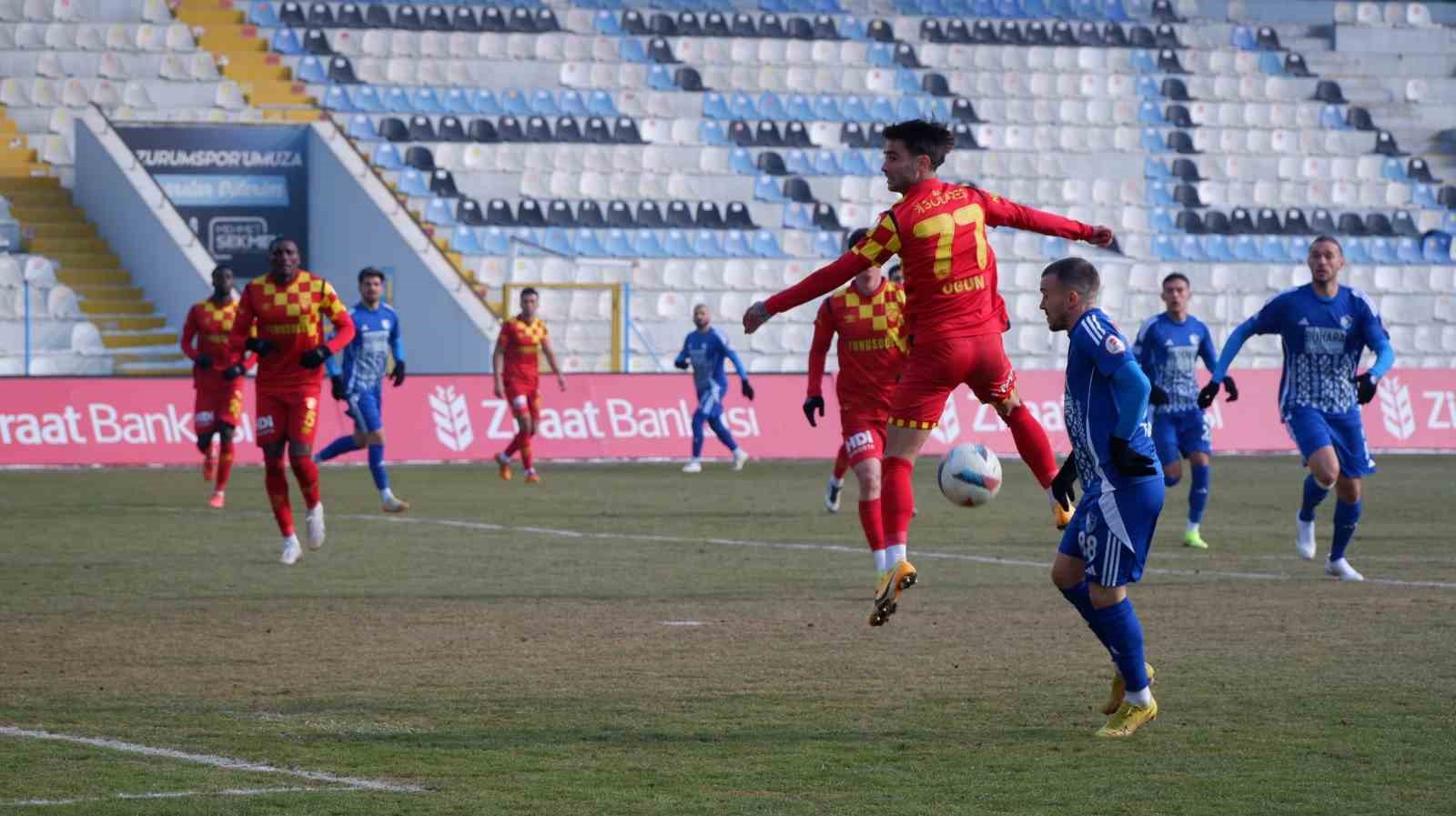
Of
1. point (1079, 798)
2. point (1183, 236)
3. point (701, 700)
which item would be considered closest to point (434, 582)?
point (701, 700)

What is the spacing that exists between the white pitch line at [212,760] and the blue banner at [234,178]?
27.8 meters

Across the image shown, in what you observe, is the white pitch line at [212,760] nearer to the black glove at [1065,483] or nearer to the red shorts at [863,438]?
the black glove at [1065,483]

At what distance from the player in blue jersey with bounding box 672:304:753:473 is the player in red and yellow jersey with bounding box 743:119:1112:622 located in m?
17.2

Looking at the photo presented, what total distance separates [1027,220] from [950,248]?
40 cm

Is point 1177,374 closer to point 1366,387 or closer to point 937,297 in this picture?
point 1366,387

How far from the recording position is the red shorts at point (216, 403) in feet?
71.1

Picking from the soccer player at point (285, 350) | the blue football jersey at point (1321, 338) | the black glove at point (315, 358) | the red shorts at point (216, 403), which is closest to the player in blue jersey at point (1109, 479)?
the blue football jersey at point (1321, 338)

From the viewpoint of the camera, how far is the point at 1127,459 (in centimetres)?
780

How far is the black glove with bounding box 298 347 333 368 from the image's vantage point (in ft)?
48.4

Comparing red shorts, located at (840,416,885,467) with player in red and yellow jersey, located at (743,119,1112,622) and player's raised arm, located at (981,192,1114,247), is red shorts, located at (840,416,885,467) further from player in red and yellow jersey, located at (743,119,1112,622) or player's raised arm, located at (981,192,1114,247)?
player's raised arm, located at (981,192,1114,247)

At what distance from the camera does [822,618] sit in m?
11.9

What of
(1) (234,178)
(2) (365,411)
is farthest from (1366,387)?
(1) (234,178)

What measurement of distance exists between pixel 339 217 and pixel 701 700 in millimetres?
27113

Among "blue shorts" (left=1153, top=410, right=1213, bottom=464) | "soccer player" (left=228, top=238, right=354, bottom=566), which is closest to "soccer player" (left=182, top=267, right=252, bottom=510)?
"soccer player" (left=228, top=238, right=354, bottom=566)
